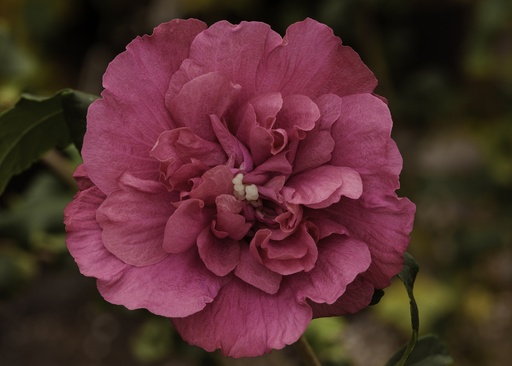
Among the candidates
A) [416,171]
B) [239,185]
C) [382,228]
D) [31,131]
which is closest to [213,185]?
[239,185]

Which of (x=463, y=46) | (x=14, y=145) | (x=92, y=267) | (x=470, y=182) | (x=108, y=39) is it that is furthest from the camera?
(x=108, y=39)

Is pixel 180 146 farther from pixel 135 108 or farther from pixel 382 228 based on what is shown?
pixel 382 228

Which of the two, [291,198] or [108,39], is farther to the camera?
[108,39]

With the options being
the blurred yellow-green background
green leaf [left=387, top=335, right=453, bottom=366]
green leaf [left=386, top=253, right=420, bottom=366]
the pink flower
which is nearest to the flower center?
the pink flower

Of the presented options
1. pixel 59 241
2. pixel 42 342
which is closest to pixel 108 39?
pixel 42 342

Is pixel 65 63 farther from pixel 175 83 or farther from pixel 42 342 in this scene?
pixel 175 83

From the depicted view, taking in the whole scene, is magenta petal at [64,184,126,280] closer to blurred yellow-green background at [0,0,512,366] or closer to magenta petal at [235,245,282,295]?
magenta petal at [235,245,282,295]

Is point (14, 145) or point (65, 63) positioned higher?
point (14, 145)
